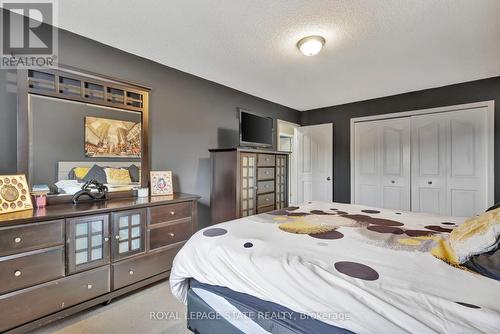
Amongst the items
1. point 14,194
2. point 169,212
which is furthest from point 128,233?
point 14,194

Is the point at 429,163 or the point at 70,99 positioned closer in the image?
the point at 70,99

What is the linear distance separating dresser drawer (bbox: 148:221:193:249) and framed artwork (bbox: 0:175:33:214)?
3.04 feet

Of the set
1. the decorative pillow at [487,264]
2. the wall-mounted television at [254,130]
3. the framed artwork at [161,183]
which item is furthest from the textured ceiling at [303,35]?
the decorative pillow at [487,264]

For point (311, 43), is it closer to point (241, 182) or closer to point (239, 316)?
point (241, 182)

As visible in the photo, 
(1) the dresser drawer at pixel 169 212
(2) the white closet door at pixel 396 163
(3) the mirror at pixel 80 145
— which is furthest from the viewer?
(2) the white closet door at pixel 396 163

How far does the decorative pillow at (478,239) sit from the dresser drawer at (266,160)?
2390mm

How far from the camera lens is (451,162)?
3.42m

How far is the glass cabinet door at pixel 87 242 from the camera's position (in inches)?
68.7

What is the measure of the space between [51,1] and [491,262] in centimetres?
297

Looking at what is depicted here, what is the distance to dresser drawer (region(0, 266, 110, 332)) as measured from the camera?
1.50 m

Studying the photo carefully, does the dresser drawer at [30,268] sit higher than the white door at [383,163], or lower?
lower

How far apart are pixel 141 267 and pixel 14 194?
3.62ft

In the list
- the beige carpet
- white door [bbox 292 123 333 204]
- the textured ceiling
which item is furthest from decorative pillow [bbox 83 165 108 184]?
white door [bbox 292 123 333 204]

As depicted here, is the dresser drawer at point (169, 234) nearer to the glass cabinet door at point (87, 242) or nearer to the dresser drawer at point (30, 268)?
the glass cabinet door at point (87, 242)
